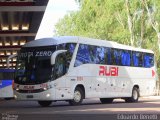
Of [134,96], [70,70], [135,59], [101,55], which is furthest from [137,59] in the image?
[70,70]

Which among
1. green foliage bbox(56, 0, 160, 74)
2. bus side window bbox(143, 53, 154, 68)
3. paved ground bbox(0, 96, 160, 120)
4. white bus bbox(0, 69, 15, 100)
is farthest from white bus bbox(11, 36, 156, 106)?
green foliage bbox(56, 0, 160, 74)

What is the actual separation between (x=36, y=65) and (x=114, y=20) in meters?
37.9

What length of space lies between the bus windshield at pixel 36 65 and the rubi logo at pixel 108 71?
118 inches

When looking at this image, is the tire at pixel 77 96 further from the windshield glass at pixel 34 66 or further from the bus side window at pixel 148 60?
the bus side window at pixel 148 60

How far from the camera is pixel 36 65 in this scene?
25.2m

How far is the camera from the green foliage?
179 ft

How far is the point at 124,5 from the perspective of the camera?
53688 millimetres

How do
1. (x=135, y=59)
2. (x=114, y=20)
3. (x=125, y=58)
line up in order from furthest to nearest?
(x=114, y=20) → (x=135, y=59) → (x=125, y=58)

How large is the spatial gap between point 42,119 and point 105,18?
1843 inches

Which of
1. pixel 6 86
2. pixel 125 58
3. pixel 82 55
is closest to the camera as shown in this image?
pixel 82 55

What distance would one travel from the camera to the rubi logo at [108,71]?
92.9 feet

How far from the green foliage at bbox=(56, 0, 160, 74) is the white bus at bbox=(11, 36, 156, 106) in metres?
23.4

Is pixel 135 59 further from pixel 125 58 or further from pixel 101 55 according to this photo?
pixel 101 55

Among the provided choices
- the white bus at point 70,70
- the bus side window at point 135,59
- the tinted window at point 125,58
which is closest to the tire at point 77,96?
the white bus at point 70,70
